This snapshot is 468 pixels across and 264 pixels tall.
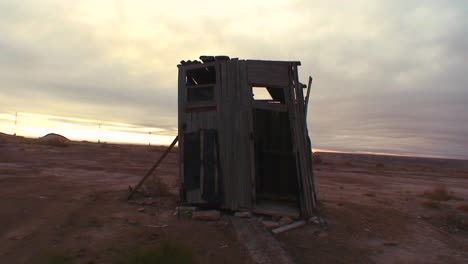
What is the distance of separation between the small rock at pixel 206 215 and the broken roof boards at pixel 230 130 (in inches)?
16.8

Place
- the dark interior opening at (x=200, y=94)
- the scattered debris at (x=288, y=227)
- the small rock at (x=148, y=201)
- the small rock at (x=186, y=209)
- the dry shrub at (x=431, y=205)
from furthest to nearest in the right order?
the dry shrub at (x=431, y=205)
the small rock at (x=148, y=201)
the dark interior opening at (x=200, y=94)
the small rock at (x=186, y=209)
the scattered debris at (x=288, y=227)

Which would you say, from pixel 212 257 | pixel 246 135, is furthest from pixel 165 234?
pixel 246 135

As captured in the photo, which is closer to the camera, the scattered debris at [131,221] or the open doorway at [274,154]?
the scattered debris at [131,221]

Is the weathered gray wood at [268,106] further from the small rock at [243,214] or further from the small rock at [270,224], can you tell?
the small rock at [270,224]

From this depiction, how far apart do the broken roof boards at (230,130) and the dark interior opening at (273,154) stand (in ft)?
9.01

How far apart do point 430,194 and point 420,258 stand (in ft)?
30.9

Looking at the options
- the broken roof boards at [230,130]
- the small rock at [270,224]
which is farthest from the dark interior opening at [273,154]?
the small rock at [270,224]

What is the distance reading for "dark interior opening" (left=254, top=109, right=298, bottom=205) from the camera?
12.1 metres

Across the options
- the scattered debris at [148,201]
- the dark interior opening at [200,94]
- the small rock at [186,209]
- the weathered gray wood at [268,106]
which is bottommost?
the small rock at [186,209]

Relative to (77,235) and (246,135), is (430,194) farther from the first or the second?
(77,235)

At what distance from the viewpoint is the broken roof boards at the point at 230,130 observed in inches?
339

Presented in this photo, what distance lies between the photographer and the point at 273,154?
12.3 m

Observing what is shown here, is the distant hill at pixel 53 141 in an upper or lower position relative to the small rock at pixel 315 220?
upper

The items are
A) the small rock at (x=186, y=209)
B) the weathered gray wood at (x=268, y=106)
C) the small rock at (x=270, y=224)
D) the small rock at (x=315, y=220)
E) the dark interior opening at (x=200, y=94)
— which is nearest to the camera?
the small rock at (x=270, y=224)
